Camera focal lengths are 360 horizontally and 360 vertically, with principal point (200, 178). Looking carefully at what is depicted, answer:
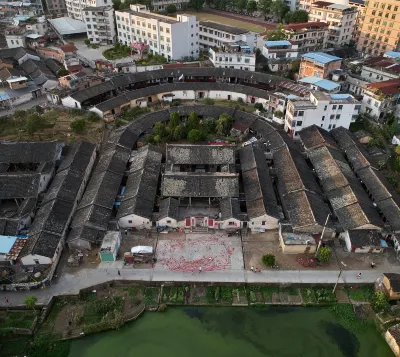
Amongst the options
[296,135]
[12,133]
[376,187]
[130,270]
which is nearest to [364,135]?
[296,135]

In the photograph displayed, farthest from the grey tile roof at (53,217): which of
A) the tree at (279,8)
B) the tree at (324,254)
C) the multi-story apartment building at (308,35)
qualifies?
the tree at (279,8)

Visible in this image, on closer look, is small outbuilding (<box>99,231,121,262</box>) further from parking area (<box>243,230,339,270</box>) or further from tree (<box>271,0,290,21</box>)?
tree (<box>271,0,290,21</box>)

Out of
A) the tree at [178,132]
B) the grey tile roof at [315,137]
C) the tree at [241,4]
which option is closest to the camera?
the grey tile roof at [315,137]

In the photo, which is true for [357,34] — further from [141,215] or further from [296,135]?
[141,215]

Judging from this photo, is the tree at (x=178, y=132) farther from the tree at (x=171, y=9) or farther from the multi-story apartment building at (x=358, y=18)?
the tree at (x=171, y=9)

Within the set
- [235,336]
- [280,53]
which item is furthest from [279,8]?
[235,336]

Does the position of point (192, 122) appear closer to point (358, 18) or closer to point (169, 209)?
point (169, 209)

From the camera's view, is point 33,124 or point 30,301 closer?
point 30,301
